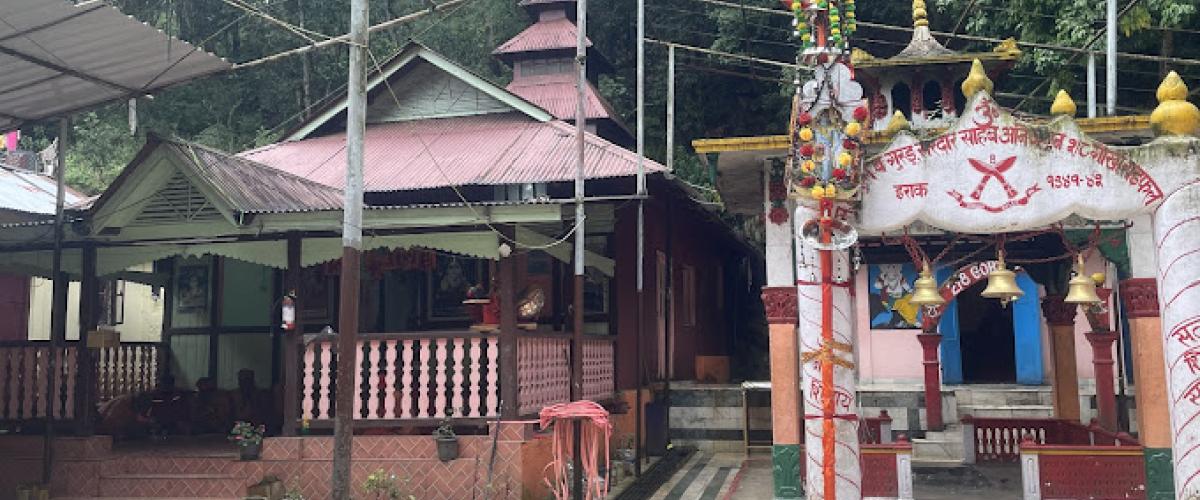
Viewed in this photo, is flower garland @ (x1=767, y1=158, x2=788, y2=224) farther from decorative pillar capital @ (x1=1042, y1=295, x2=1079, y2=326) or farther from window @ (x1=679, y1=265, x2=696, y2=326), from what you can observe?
window @ (x1=679, y1=265, x2=696, y2=326)

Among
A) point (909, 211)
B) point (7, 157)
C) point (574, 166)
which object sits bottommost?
point (909, 211)

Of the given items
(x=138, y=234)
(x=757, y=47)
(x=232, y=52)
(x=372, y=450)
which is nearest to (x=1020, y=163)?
(x=372, y=450)

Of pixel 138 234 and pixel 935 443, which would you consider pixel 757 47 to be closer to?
pixel 935 443

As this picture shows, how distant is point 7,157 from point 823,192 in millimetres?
26235

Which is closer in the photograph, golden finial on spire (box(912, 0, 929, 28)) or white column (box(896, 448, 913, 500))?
white column (box(896, 448, 913, 500))

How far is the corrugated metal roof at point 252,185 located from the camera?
11117mm

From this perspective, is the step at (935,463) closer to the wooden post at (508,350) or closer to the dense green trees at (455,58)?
the wooden post at (508,350)

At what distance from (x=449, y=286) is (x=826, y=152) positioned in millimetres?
9493

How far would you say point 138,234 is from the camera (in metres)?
12.2

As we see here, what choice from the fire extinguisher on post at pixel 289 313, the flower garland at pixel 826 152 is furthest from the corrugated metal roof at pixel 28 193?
the flower garland at pixel 826 152

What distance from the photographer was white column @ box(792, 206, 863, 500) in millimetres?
8148

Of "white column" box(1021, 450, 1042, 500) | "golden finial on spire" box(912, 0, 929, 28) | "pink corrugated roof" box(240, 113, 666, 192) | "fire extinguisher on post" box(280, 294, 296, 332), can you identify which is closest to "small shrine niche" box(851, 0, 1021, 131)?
"golden finial on spire" box(912, 0, 929, 28)

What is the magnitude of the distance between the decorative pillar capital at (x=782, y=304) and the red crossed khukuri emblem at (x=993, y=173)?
1999mm

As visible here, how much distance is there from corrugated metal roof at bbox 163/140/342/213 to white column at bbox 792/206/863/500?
19.8 feet
